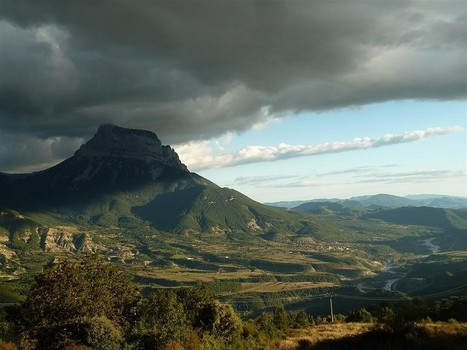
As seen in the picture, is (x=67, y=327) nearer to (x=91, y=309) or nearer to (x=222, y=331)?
(x=91, y=309)

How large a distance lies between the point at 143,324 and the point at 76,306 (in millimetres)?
9984

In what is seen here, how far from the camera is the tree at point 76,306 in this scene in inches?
2010

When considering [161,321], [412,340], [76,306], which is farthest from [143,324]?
[412,340]

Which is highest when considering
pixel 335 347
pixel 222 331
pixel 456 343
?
pixel 456 343

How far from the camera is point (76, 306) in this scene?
192 ft

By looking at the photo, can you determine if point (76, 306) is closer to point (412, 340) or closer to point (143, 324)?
point (143, 324)

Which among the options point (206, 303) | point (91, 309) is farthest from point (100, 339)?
point (206, 303)

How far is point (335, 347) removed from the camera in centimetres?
4462

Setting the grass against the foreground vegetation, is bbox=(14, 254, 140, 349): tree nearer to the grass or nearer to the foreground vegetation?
the foreground vegetation

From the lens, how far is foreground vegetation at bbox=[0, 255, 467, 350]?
4284 cm

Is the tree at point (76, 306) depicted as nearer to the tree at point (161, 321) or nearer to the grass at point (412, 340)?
the tree at point (161, 321)

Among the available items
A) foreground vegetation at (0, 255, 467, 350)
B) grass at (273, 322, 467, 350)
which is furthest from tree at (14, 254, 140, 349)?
grass at (273, 322, 467, 350)

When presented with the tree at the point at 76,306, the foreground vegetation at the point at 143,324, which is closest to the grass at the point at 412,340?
the foreground vegetation at the point at 143,324

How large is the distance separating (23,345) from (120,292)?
780 inches
